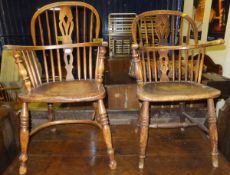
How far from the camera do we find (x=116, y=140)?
58.2 inches

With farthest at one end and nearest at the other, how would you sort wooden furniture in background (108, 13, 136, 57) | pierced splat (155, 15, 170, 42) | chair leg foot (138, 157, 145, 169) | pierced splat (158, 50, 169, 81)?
wooden furniture in background (108, 13, 136, 57)
pierced splat (155, 15, 170, 42)
pierced splat (158, 50, 169, 81)
chair leg foot (138, 157, 145, 169)

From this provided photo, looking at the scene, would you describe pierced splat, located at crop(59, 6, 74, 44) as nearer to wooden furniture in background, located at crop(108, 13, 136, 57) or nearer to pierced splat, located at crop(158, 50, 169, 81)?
pierced splat, located at crop(158, 50, 169, 81)

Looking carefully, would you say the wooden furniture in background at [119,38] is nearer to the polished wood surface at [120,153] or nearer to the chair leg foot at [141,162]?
the polished wood surface at [120,153]

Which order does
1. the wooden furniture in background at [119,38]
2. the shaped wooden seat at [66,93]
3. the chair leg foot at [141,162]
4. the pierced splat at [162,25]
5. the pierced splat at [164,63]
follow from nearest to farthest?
the shaped wooden seat at [66,93] < the chair leg foot at [141,162] < the pierced splat at [164,63] < the pierced splat at [162,25] < the wooden furniture in background at [119,38]

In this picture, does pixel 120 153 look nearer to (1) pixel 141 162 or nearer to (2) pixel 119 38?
(1) pixel 141 162

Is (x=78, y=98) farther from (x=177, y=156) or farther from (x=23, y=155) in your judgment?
(x=177, y=156)

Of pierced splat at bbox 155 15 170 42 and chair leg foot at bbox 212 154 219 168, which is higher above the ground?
pierced splat at bbox 155 15 170 42

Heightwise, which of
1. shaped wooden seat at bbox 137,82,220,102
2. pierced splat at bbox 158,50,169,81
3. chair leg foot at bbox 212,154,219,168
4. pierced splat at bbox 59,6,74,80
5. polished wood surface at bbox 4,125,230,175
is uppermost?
pierced splat at bbox 59,6,74,80

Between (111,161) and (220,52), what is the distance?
2.00 metres

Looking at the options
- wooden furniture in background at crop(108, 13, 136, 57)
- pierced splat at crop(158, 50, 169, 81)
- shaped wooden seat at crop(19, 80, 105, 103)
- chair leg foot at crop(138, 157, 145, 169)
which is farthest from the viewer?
wooden furniture in background at crop(108, 13, 136, 57)

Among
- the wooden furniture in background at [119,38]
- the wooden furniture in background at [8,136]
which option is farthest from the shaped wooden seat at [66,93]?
the wooden furniture in background at [119,38]

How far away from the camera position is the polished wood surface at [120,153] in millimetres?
1152

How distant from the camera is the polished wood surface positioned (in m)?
1.15

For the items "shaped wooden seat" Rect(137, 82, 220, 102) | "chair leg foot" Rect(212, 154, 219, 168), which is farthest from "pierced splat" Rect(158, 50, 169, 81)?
"chair leg foot" Rect(212, 154, 219, 168)
